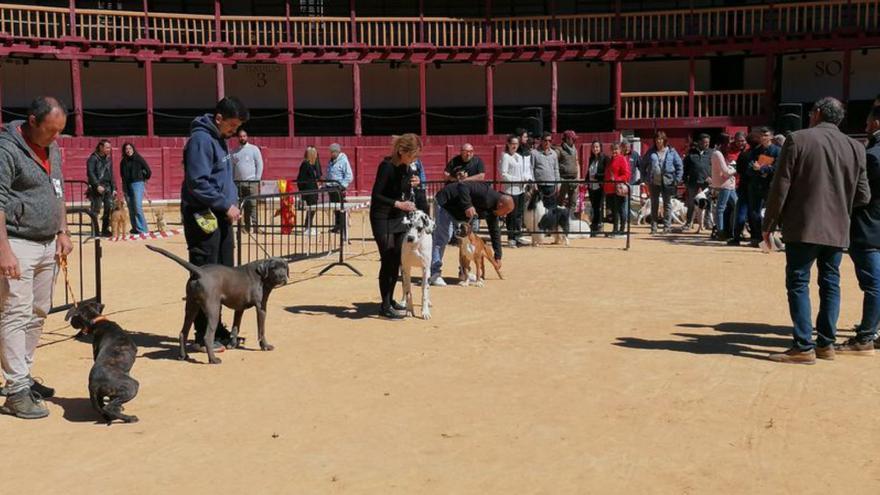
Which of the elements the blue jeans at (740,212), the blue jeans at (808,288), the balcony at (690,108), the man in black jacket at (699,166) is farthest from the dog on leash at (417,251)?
the balcony at (690,108)

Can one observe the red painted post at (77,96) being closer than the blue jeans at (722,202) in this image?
No

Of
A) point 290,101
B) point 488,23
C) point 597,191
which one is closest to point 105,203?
point 597,191

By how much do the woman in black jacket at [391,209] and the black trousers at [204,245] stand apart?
178 cm

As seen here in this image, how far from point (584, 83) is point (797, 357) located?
2644 centimetres

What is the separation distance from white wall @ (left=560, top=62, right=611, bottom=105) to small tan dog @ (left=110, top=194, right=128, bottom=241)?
1817 cm

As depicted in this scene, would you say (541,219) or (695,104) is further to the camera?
(695,104)

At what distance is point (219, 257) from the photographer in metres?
8.49

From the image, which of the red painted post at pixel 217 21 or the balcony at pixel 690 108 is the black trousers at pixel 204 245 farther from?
the red painted post at pixel 217 21

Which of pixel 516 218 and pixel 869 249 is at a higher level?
pixel 869 249

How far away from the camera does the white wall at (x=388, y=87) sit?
33.5 metres

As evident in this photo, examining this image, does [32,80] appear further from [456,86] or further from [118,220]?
[118,220]

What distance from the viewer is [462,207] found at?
38.7 ft

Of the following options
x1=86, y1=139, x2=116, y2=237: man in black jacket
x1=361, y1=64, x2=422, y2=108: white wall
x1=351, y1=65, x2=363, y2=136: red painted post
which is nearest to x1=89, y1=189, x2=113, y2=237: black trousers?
x1=86, y1=139, x2=116, y2=237: man in black jacket

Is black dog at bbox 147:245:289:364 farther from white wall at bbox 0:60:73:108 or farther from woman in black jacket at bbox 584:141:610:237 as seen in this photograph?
white wall at bbox 0:60:73:108
